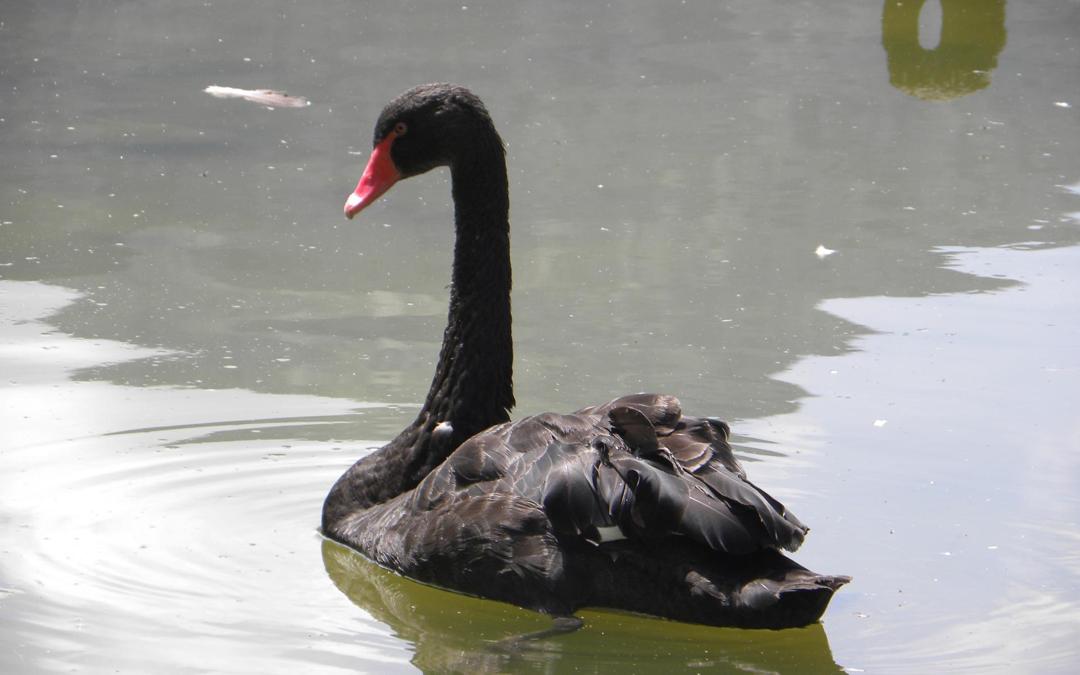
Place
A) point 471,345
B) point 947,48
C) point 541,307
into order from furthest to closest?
point 947,48 → point 541,307 → point 471,345

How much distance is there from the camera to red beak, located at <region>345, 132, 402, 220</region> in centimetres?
430

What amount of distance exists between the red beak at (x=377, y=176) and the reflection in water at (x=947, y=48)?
5.19m

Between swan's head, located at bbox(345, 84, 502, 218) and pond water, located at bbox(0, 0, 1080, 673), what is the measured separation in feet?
2.71

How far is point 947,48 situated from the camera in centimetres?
1001

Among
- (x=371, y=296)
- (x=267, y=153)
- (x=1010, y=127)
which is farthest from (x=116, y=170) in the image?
(x=1010, y=127)

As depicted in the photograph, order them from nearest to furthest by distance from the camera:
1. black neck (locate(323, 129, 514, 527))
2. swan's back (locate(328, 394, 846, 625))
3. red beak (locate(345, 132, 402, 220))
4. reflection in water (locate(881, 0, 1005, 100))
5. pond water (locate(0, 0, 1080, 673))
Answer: swan's back (locate(328, 394, 846, 625)) < pond water (locate(0, 0, 1080, 673)) < black neck (locate(323, 129, 514, 527)) < red beak (locate(345, 132, 402, 220)) < reflection in water (locate(881, 0, 1005, 100))

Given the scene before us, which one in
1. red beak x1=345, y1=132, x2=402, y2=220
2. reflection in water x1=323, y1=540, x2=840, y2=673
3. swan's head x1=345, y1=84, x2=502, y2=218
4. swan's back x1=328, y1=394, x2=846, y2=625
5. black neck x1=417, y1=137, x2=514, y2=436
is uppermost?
swan's head x1=345, y1=84, x2=502, y2=218

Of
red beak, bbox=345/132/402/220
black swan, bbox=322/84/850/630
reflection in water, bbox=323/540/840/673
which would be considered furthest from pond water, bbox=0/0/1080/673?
red beak, bbox=345/132/402/220

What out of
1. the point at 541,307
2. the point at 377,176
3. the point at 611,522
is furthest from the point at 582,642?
the point at 541,307

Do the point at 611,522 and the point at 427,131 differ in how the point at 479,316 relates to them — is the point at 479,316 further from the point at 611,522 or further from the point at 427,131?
the point at 611,522

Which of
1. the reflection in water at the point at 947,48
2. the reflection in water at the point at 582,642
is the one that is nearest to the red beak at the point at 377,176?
the reflection in water at the point at 582,642

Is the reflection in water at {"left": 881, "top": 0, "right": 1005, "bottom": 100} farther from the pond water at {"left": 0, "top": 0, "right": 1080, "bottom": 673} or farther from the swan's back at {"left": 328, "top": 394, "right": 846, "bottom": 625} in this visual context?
the swan's back at {"left": 328, "top": 394, "right": 846, "bottom": 625}

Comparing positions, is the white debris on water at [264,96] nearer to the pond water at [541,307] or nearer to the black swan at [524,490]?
the pond water at [541,307]

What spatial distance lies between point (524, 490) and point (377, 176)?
1069 millimetres
